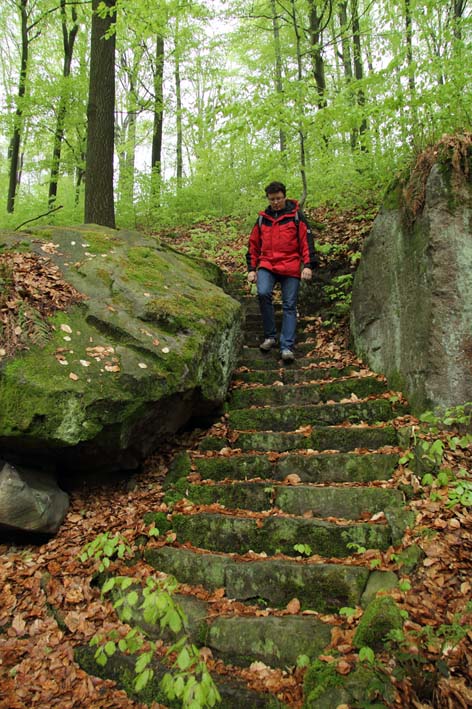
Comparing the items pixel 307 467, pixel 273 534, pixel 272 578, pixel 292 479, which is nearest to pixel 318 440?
pixel 307 467

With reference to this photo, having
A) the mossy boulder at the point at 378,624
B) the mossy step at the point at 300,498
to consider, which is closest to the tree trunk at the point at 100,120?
the mossy step at the point at 300,498

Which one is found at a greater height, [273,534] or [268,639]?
[273,534]

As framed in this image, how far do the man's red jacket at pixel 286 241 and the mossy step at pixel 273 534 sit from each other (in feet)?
11.8

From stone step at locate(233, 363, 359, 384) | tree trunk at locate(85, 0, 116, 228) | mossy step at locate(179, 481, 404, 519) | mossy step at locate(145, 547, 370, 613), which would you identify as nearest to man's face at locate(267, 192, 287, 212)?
stone step at locate(233, 363, 359, 384)

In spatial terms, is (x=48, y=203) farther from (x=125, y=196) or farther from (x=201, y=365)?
(x=201, y=365)

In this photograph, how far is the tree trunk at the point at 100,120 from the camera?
7.82 m

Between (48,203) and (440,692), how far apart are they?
13.8 meters

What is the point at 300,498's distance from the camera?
3.90m

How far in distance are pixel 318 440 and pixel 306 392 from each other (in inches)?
35.4

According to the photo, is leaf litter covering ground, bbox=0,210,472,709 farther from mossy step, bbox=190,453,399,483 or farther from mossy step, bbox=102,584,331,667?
mossy step, bbox=190,453,399,483

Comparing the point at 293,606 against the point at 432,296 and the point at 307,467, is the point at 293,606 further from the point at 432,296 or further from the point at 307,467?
the point at 432,296

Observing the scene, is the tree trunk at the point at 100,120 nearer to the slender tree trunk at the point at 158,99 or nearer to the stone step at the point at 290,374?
the stone step at the point at 290,374

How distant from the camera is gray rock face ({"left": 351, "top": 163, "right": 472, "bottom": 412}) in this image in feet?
13.5

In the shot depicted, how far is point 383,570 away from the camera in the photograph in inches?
119
